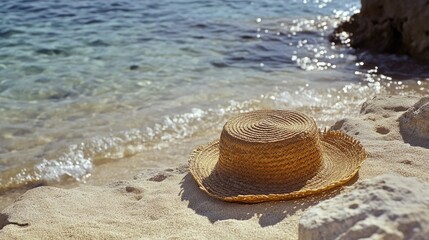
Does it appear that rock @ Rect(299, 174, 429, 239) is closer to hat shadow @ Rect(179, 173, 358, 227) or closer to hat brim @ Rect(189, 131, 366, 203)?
hat shadow @ Rect(179, 173, 358, 227)

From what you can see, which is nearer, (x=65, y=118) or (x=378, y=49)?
(x=65, y=118)

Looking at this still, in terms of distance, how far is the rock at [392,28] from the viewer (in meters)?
7.86

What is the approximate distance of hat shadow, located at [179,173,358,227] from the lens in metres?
3.04

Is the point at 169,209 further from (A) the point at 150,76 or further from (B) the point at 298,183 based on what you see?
(A) the point at 150,76

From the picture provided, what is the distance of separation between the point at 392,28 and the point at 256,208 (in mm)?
6095

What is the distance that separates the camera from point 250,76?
739 centimetres

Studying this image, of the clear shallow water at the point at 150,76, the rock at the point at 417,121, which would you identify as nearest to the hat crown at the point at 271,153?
the rock at the point at 417,121

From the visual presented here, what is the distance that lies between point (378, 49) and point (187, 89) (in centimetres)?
334

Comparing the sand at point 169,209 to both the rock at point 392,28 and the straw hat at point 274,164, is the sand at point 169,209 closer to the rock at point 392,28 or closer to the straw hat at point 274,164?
the straw hat at point 274,164

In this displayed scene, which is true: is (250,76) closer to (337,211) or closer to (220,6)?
(220,6)

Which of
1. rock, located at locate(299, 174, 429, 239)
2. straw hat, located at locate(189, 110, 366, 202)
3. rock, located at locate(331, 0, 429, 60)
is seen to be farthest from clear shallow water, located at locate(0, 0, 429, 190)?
rock, located at locate(299, 174, 429, 239)

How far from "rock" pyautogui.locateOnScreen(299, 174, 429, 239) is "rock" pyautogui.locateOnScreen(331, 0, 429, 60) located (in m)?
6.31

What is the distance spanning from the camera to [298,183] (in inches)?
133

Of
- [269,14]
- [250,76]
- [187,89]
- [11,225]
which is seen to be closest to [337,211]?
[11,225]
